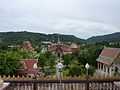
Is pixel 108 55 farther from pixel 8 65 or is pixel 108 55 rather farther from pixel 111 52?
pixel 8 65

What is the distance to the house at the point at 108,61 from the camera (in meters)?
22.1

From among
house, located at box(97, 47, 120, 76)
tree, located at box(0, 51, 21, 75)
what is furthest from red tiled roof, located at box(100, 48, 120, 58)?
tree, located at box(0, 51, 21, 75)

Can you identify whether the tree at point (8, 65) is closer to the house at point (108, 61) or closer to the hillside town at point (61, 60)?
the hillside town at point (61, 60)

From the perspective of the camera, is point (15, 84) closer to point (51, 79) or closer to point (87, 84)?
point (51, 79)

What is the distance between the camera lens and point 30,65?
1566 cm

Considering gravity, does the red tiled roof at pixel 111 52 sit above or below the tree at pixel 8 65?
below

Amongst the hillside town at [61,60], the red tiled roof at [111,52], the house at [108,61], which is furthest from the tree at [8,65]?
the red tiled roof at [111,52]

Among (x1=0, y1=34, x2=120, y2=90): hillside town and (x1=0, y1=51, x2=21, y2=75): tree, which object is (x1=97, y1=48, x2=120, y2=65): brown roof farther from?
(x1=0, y1=51, x2=21, y2=75): tree

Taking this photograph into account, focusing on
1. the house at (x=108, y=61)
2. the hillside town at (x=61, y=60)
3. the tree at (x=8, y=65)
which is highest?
the tree at (x=8, y=65)

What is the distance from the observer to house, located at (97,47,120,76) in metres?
22.1

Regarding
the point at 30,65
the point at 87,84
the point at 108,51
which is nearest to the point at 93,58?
the point at 108,51

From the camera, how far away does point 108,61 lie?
2491 centimetres

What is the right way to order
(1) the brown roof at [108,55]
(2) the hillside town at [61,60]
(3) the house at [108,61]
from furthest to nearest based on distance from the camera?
1. (1) the brown roof at [108,55]
2. (3) the house at [108,61]
3. (2) the hillside town at [61,60]

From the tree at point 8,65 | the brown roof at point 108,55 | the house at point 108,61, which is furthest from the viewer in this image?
the brown roof at point 108,55
